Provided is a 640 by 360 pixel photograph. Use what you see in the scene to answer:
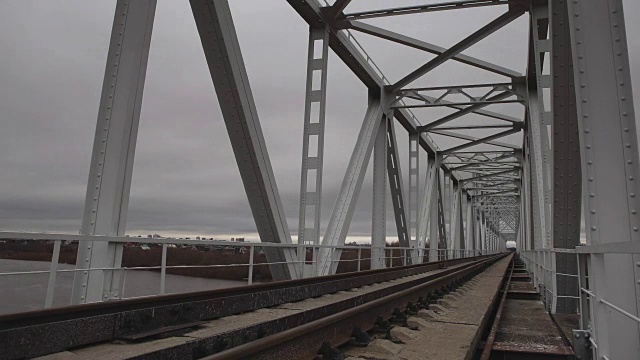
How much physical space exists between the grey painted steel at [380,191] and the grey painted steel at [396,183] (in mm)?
450

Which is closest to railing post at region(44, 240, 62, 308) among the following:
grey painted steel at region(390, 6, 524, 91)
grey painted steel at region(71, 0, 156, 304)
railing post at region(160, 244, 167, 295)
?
grey painted steel at region(71, 0, 156, 304)

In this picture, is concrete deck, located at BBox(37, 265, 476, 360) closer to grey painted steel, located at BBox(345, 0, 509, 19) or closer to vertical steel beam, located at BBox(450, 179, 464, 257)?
grey painted steel, located at BBox(345, 0, 509, 19)

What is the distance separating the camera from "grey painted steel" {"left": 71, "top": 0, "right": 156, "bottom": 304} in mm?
4980

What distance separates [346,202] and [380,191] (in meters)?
3.94

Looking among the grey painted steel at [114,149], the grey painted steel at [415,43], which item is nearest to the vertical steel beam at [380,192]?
the grey painted steel at [415,43]

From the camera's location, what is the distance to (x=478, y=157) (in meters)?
33.7

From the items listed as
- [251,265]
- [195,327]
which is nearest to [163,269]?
[195,327]

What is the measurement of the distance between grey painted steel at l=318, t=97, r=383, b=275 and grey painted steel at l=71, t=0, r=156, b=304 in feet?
22.3

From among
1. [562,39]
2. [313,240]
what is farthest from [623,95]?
[313,240]

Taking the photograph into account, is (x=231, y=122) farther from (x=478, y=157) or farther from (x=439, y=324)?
(x=478, y=157)

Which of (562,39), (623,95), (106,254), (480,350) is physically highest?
(562,39)

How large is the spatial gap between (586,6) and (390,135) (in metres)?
15.5

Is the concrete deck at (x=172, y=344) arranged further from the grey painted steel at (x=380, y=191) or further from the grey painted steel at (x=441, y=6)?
the grey painted steel at (x=380, y=191)

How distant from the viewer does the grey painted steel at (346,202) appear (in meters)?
12.0
